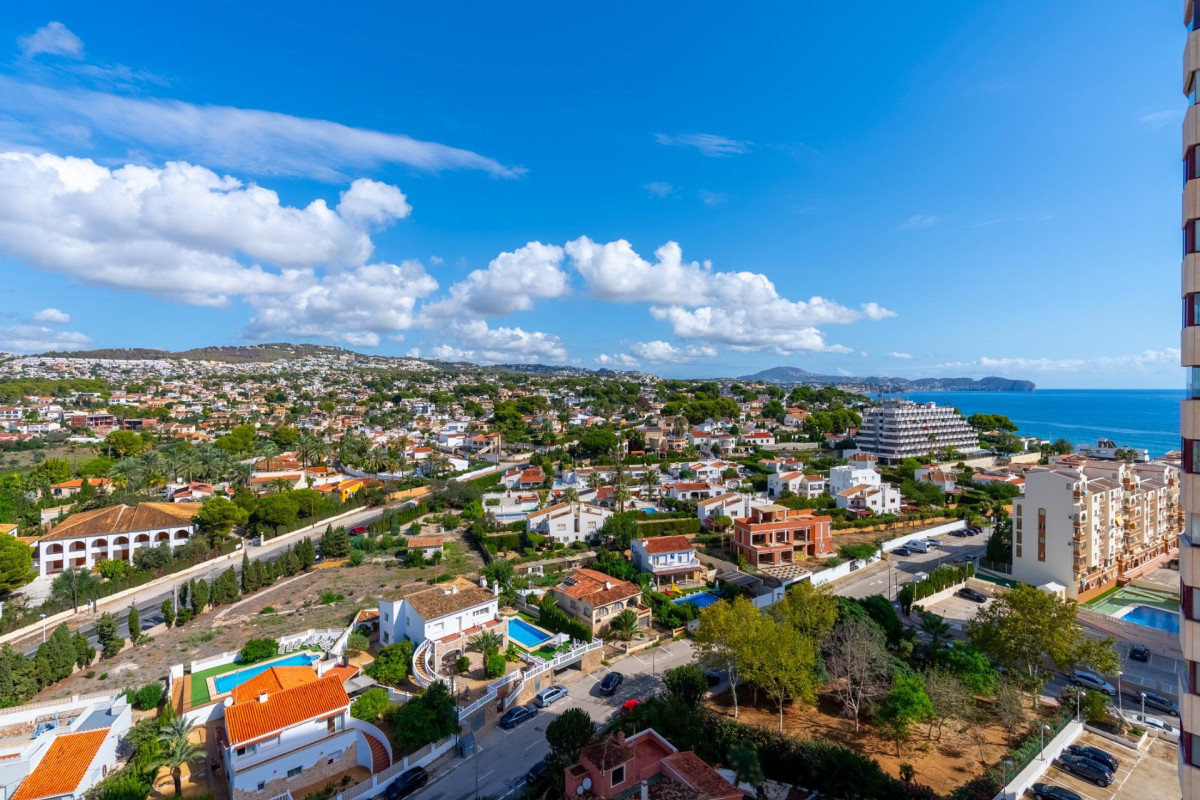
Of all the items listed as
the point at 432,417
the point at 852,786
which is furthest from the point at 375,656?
the point at 432,417

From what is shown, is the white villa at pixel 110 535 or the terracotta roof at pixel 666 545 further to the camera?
the white villa at pixel 110 535

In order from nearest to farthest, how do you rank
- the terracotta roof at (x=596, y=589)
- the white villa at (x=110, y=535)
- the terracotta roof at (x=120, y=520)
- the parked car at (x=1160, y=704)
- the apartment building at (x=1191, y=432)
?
the apartment building at (x=1191, y=432) → the parked car at (x=1160, y=704) → the terracotta roof at (x=596, y=589) → the white villa at (x=110, y=535) → the terracotta roof at (x=120, y=520)

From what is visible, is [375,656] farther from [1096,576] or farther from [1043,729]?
[1096,576]

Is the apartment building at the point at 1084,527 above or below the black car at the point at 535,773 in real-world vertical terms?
above

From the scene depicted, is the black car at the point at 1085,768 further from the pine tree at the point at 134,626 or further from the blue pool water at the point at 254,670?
the pine tree at the point at 134,626

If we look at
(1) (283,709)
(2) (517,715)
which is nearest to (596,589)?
(2) (517,715)

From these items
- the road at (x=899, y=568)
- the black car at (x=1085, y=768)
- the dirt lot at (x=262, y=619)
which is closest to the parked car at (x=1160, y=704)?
the black car at (x=1085, y=768)
